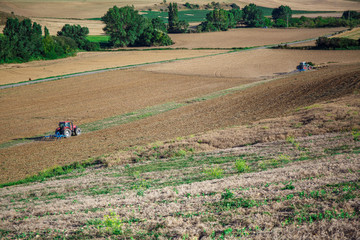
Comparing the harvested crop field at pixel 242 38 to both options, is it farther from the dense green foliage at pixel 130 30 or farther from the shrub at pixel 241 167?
the shrub at pixel 241 167

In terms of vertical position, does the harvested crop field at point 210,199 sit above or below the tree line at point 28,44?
below

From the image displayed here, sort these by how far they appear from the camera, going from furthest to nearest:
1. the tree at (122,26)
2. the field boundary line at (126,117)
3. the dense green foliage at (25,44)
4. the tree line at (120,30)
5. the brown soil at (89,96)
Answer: the tree at (122,26)
the tree line at (120,30)
the dense green foliage at (25,44)
the brown soil at (89,96)
the field boundary line at (126,117)

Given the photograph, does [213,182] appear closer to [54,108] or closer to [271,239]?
[271,239]

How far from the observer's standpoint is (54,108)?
42.1 metres

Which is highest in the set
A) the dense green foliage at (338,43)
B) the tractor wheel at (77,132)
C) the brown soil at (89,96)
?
the dense green foliage at (338,43)

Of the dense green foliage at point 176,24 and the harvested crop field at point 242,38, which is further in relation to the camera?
the dense green foliage at point 176,24

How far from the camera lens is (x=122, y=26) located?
124000 mm

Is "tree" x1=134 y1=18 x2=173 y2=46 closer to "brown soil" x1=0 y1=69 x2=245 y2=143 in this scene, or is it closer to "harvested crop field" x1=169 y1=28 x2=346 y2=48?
"harvested crop field" x1=169 y1=28 x2=346 y2=48

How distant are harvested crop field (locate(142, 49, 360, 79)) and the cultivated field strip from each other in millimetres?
45636

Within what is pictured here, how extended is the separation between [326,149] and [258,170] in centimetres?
411

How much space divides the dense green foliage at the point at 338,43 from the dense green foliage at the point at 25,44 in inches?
2925

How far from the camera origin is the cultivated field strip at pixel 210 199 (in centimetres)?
821

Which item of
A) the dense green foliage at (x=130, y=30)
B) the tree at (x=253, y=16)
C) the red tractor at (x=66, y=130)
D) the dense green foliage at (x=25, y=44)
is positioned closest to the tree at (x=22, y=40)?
the dense green foliage at (x=25, y=44)

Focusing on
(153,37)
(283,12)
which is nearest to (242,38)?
(153,37)
